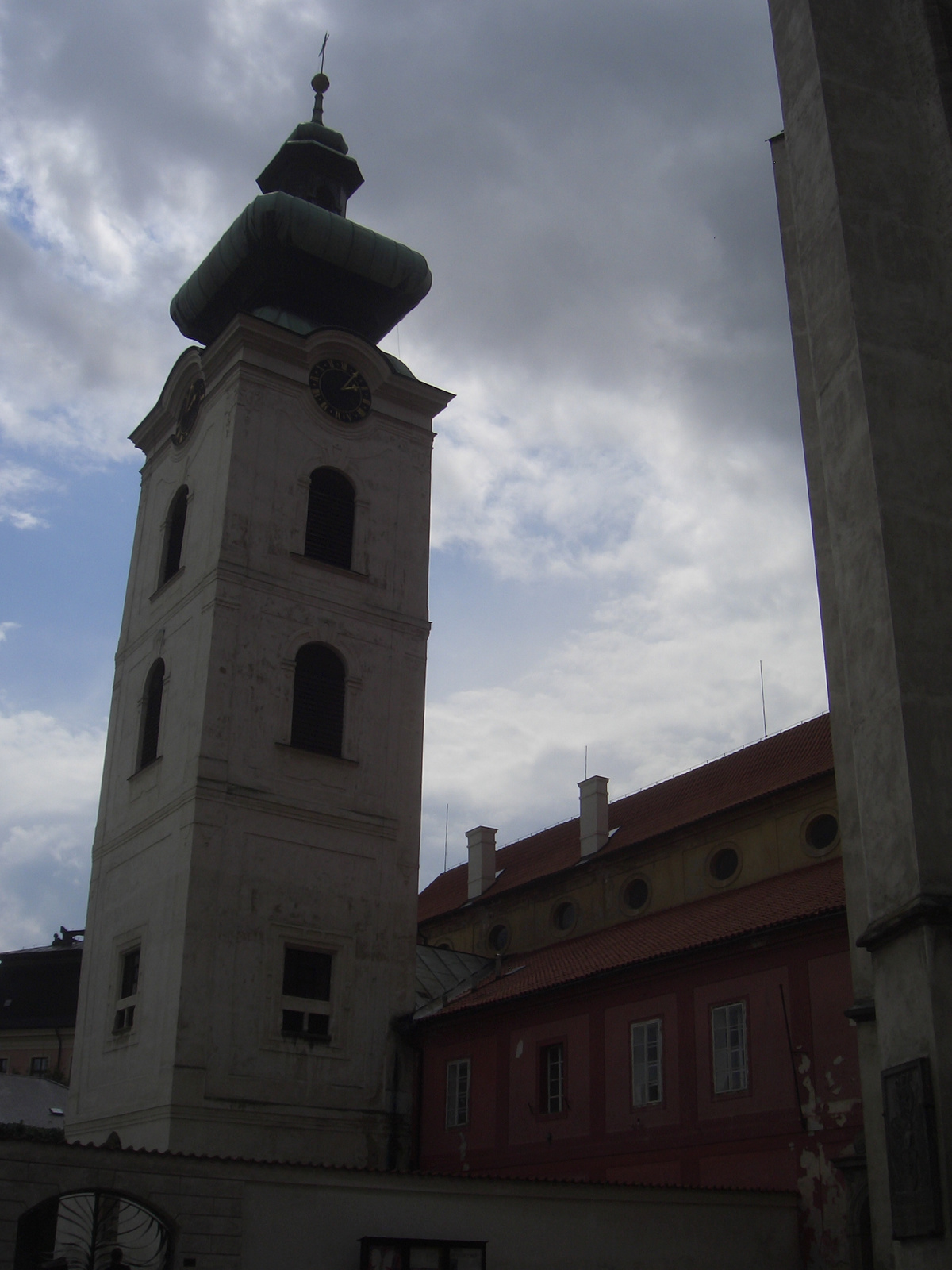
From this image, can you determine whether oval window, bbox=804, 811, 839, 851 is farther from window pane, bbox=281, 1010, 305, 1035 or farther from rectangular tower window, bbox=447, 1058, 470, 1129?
window pane, bbox=281, 1010, 305, 1035

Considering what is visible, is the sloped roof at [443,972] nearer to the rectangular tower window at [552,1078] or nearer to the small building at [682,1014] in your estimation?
the small building at [682,1014]

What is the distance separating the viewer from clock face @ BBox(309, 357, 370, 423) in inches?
1072

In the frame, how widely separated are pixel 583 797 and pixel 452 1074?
9.39 metres

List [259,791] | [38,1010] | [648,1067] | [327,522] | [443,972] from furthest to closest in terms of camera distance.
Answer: [38,1010] < [443,972] < [327,522] < [259,791] < [648,1067]

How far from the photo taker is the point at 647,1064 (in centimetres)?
2112

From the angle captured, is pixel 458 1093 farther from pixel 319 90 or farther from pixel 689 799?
pixel 319 90

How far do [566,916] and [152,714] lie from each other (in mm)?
10960

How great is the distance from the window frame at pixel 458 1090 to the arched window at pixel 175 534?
417 inches

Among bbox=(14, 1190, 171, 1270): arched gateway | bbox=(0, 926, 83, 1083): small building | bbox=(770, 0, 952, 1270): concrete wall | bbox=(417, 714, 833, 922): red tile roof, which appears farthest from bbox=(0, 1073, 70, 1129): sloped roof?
bbox=(770, 0, 952, 1270): concrete wall

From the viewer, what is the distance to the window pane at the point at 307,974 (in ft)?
74.7

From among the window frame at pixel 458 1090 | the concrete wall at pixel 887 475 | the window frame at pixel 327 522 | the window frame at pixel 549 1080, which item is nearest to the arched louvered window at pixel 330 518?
the window frame at pixel 327 522

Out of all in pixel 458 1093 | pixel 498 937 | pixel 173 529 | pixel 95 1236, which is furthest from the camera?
pixel 498 937

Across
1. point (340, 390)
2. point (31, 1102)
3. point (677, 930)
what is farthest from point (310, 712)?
point (31, 1102)

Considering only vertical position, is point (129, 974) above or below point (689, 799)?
below
